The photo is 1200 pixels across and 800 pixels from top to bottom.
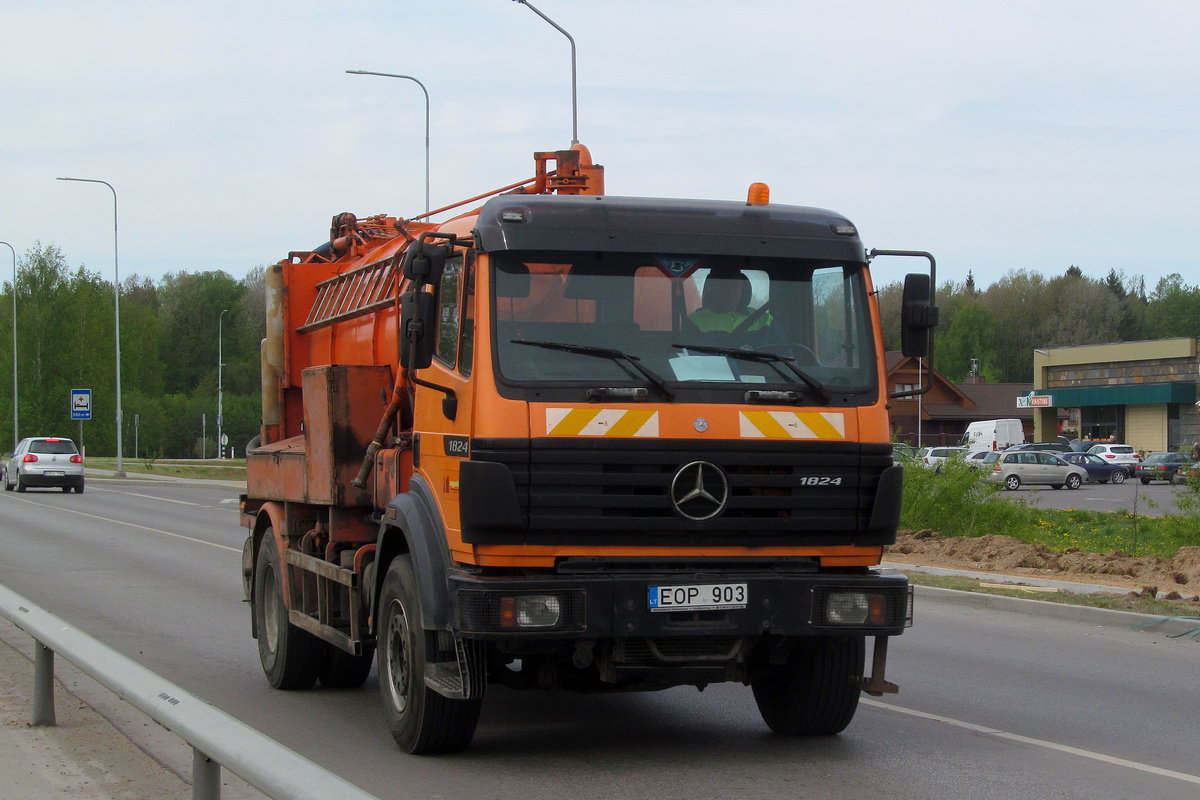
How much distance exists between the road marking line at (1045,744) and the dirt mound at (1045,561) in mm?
5888

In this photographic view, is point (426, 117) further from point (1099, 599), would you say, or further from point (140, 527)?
point (1099, 599)

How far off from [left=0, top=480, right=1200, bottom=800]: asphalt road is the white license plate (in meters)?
0.82

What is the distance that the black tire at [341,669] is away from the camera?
8.78 meters

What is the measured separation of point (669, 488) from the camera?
6039mm

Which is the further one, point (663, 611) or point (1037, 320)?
point (1037, 320)

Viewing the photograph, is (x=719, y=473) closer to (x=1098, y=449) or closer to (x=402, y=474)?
(x=402, y=474)

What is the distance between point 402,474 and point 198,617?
6.26 m

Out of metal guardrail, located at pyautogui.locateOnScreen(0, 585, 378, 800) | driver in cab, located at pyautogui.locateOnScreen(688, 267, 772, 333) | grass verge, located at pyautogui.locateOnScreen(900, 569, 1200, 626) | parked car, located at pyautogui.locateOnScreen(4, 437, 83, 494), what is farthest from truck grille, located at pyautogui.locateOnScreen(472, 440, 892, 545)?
parked car, located at pyautogui.locateOnScreen(4, 437, 83, 494)

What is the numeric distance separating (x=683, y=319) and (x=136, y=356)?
9857 centimetres

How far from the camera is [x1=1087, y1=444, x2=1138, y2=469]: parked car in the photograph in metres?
53.5

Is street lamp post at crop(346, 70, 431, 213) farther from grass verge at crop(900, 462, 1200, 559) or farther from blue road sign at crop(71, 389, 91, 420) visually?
blue road sign at crop(71, 389, 91, 420)

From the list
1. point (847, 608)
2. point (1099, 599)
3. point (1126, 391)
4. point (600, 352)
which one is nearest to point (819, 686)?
point (847, 608)

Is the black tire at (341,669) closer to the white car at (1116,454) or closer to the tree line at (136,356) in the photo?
the tree line at (136,356)

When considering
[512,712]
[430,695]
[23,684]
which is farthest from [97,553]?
[430,695]
